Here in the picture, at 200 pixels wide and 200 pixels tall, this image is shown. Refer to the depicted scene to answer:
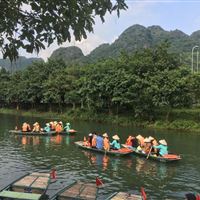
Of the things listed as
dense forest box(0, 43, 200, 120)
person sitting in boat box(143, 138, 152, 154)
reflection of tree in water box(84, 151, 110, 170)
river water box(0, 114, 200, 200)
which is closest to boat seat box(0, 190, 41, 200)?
river water box(0, 114, 200, 200)

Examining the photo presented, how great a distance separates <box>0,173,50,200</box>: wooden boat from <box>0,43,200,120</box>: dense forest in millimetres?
29857

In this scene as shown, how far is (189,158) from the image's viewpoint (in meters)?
28.5

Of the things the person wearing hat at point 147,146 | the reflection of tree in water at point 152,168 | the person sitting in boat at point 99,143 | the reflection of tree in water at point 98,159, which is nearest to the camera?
the reflection of tree in water at point 152,168

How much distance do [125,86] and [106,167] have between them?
2714 centimetres

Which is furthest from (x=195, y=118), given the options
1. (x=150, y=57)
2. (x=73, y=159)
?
(x=73, y=159)

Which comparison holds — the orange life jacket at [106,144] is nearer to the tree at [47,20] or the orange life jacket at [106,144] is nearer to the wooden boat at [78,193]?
the wooden boat at [78,193]

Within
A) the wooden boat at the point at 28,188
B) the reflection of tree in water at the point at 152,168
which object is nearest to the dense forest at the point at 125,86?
the reflection of tree in water at the point at 152,168

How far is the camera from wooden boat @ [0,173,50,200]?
1545 centimetres

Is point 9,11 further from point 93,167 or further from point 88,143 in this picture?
point 88,143

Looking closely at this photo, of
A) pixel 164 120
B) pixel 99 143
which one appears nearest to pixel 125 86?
pixel 164 120

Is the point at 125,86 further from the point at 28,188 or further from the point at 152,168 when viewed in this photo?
the point at 28,188

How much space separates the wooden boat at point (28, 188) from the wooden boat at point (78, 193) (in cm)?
79

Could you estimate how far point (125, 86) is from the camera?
51.4 meters

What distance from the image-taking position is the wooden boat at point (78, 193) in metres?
15.8
